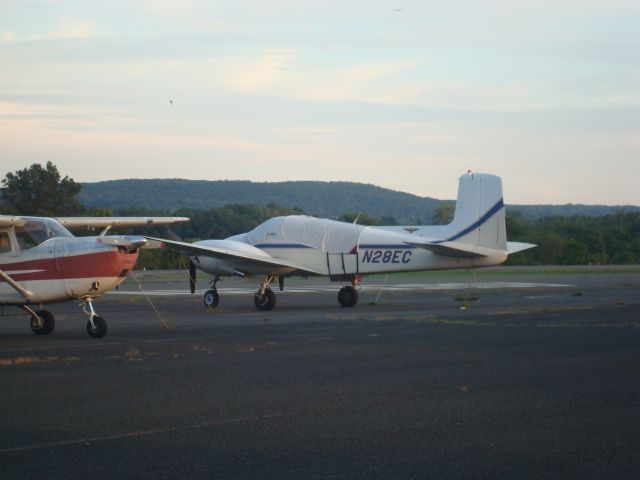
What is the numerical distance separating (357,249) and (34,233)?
10.6 metres

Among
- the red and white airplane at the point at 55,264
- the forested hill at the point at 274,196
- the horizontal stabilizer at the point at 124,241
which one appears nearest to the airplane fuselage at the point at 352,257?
the red and white airplane at the point at 55,264

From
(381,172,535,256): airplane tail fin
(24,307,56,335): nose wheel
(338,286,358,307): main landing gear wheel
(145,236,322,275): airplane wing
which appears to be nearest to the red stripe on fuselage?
(24,307,56,335): nose wheel

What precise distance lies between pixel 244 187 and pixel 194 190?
9.63m

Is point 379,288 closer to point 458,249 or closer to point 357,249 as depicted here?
point 357,249

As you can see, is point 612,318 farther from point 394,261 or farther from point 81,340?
point 81,340

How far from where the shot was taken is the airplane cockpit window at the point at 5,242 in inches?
704

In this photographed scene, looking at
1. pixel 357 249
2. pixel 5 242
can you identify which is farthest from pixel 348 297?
pixel 5 242

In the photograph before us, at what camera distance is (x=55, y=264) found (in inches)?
687

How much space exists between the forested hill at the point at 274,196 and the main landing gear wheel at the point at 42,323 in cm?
14680

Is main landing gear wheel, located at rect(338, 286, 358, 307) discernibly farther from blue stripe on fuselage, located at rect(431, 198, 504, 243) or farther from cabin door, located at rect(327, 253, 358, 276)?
blue stripe on fuselage, located at rect(431, 198, 504, 243)

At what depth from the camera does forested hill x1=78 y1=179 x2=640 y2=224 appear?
17062cm

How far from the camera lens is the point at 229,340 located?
54.6 ft

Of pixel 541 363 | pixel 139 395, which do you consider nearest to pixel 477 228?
pixel 541 363

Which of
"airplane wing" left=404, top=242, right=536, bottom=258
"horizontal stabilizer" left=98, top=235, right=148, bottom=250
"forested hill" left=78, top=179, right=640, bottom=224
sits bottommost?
"airplane wing" left=404, top=242, right=536, bottom=258
